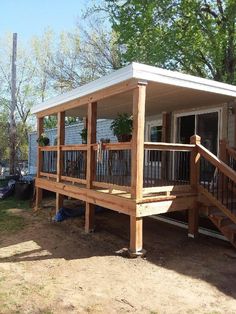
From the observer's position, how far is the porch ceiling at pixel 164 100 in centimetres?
705

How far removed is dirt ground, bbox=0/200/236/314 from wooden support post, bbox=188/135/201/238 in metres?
0.24

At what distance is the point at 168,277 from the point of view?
5180 mm

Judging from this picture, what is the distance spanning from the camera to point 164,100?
825cm

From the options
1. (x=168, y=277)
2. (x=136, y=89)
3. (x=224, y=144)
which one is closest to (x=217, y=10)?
(x=224, y=144)

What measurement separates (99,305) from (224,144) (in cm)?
445

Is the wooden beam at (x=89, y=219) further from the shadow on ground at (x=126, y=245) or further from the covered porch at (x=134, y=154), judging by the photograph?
the shadow on ground at (x=126, y=245)

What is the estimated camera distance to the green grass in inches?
331

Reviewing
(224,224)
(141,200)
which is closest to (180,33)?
(224,224)

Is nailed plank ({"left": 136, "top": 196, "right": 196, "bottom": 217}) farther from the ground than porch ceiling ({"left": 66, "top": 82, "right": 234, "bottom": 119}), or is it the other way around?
porch ceiling ({"left": 66, "top": 82, "right": 234, "bottom": 119})

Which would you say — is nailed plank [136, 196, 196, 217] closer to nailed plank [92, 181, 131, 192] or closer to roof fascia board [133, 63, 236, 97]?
nailed plank [92, 181, 131, 192]

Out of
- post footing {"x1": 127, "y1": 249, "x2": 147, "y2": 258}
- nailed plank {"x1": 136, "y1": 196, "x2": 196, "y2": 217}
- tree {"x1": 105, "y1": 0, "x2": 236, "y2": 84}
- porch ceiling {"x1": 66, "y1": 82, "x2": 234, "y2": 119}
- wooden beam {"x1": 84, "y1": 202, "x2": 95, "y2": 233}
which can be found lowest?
post footing {"x1": 127, "y1": 249, "x2": 147, "y2": 258}

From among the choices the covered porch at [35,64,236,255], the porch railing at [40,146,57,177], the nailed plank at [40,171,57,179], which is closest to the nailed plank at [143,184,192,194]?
the covered porch at [35,64,236,255]

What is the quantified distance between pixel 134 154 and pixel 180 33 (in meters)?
9.52

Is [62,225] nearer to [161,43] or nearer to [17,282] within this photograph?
[17,282]
